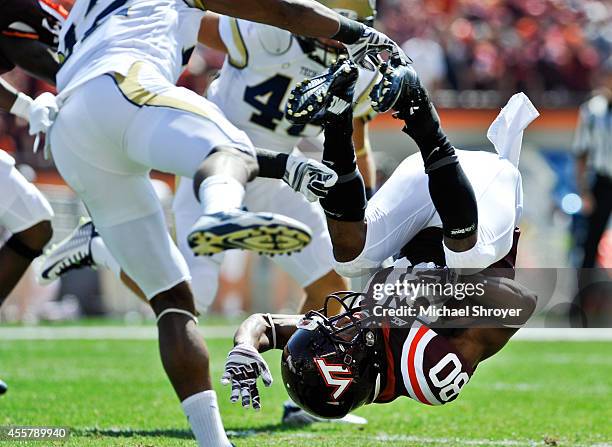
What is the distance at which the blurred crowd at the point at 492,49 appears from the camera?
43.3 ft

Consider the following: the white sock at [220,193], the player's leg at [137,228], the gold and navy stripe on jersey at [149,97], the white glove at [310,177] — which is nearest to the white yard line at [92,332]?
the player's leg at [137,228]

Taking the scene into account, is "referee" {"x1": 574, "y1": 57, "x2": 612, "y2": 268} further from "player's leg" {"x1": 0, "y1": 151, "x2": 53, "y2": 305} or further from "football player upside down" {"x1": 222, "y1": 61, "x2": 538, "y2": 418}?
"player's leg" {"x1": 0, "y1": 151, "x2": 53, "y2": 305}

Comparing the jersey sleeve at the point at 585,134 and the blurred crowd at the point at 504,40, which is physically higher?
the jersey sleeve at the point at 585,134

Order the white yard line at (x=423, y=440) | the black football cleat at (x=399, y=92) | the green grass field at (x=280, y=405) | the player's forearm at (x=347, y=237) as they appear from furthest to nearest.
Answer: the green grass field at (x=280, y=405) → the white yard line at (x=423, y=440) → the player's forearm at (x=347, y=237) → the black football cleat at (x=399, y=92)

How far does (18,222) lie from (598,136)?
269 inches

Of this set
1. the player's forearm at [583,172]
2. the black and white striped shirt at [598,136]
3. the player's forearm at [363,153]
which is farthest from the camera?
the player's forearm at [583,172]

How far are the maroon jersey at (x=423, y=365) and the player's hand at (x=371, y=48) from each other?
3.13ft

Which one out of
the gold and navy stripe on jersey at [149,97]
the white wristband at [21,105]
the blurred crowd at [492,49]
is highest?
the gold and navy stripe on jersey at [149,97]

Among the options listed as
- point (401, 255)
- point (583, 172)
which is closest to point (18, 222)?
point (401, 255)

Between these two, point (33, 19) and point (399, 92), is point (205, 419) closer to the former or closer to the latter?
point (399, 92)

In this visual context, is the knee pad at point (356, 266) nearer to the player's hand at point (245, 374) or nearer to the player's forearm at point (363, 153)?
the player's hand at point (245, 374)

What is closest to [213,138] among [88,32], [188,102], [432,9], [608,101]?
[188,102]

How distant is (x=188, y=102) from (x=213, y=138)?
0.64 ft

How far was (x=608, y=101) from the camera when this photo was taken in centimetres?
1058
